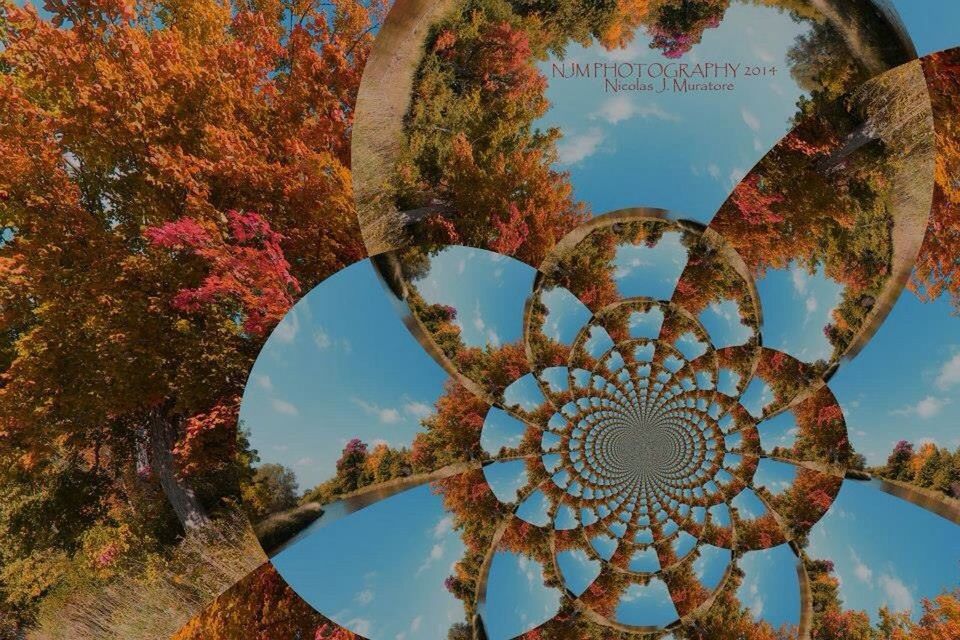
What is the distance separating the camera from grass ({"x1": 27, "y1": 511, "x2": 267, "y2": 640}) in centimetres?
366

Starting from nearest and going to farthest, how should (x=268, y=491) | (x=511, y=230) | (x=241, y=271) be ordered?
(x=268, y=491) → (x=241, y=271) → (x=511, y=230)

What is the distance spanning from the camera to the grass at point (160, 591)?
12.0ft

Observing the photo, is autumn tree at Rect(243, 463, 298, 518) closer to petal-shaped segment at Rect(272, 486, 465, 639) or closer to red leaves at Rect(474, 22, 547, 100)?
petal-shaped segment at Rect(272, 486, 465, 639)

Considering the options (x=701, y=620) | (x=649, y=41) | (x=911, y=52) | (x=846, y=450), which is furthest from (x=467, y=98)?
(x=701, y=620)

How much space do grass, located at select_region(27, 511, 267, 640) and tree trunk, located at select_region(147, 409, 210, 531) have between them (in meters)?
0.14

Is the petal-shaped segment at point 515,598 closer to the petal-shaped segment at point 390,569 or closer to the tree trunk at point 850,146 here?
the petal-shaped segment at point 390,569

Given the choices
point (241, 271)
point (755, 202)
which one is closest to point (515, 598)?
point (241, 271)

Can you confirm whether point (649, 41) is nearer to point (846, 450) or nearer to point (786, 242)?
point (786, 242)

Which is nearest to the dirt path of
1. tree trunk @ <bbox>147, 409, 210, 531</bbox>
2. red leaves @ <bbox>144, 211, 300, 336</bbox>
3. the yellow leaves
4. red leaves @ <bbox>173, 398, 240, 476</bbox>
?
red leaves @ <bbox>144, 211, 300, 336</bbox>

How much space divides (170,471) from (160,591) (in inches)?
31.4

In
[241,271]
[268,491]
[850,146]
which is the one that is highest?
[850,146]

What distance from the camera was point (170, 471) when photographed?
3.88 m

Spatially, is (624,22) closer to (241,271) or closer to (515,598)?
(241,271)

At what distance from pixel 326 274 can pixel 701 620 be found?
383 centimetres
